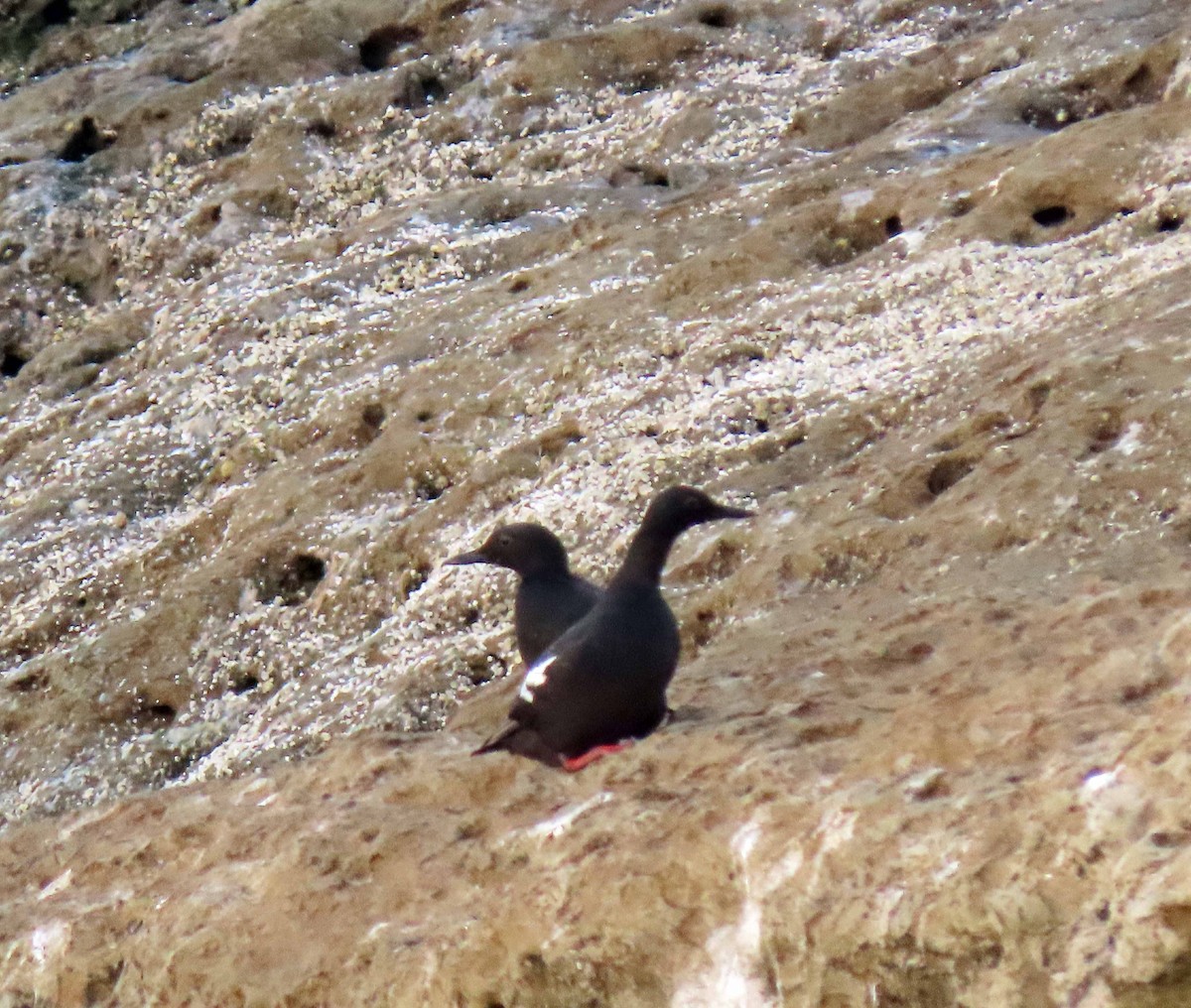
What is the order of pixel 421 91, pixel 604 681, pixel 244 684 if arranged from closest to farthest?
pixel 604 681 → pixel 244 684 → pixel 421 91

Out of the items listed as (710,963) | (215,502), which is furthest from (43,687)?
(710,963)

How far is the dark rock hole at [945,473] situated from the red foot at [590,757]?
4.36 m

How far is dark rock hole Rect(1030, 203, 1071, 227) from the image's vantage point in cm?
1413

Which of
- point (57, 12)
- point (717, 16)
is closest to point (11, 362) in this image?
point (717, 16)

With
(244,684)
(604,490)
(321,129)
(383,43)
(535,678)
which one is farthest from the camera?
(383,43)

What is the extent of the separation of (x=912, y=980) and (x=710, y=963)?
0.78 metres

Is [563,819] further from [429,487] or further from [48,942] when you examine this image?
[429,487]

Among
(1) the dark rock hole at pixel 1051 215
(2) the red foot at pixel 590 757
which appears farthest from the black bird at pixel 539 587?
(1) the dark rock hole at pixel 1051 215

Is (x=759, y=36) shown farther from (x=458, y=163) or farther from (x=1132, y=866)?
(x=1132, y=866)

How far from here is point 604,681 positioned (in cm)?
678

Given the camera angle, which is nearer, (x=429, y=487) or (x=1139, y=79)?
(x=429, y=487)

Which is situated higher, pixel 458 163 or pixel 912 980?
pixel 912 980

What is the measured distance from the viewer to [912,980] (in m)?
4.50

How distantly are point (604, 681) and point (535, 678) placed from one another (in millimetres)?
341
